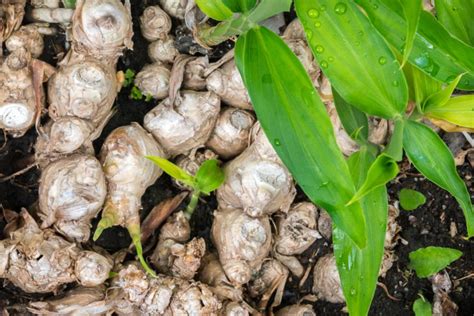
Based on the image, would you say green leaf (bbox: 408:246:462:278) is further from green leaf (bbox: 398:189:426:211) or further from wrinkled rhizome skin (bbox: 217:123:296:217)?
wrinkled rhizome skin (bbox: 217:123:296:217)

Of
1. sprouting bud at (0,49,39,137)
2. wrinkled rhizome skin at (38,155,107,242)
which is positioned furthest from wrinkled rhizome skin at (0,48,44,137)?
wrinkled rhizome skin at (38,155,107,242)

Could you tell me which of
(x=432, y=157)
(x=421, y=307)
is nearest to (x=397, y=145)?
(x=432, y=157)

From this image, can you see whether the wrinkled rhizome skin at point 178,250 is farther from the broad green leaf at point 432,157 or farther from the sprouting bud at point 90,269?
the broad green leaf at point 432,157

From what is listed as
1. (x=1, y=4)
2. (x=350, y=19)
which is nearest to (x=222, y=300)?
(x=350, y=19)

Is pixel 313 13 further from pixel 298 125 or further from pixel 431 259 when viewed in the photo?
pixel 431 259

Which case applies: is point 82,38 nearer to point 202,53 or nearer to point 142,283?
point 202,53
